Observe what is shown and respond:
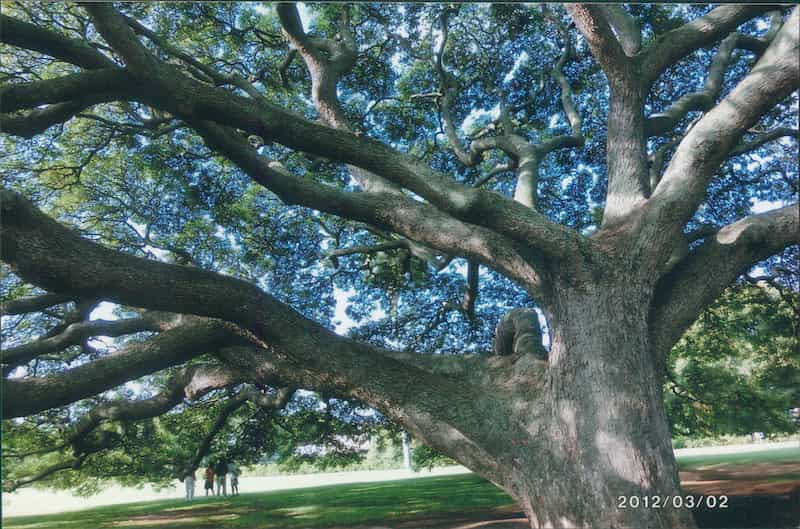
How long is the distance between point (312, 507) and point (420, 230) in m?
6.39

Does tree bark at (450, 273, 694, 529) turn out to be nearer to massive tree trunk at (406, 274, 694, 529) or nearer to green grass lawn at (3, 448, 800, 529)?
massive tree trunk at (406, 274, 694, 529)

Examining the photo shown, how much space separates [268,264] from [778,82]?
754 cm

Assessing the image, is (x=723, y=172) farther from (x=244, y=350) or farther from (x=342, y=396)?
(x=244, y=350)

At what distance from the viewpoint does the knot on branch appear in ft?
15.1

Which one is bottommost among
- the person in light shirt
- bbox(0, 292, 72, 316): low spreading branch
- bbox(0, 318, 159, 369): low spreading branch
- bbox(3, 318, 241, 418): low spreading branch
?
the person in light shirt

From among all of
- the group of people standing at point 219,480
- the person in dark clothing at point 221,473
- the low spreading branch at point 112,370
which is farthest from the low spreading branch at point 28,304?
the group of people standing at point 219,480

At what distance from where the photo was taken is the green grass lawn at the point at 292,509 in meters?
7.08

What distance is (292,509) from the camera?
8336 millimetres

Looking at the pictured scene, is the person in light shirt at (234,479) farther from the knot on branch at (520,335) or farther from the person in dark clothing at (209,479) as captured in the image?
the knot on branch at (520,335)

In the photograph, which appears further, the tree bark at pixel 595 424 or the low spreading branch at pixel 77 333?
the low spreading branch at pixel 77 333

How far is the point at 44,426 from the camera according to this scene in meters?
6.45

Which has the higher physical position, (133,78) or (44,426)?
(133,78)

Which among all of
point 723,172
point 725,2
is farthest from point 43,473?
point 723,172

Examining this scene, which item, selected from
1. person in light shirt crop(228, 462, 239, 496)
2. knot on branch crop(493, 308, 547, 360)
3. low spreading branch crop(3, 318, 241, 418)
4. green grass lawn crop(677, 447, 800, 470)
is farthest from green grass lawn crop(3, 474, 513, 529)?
knot on branch crop(493, 308, 547, 360)
